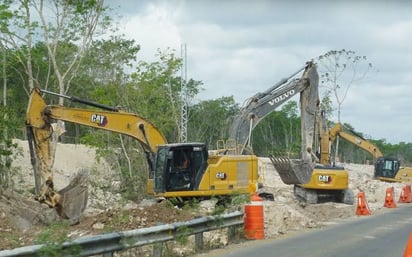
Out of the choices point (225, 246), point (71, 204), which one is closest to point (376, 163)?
point (71, 204)

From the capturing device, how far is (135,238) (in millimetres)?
12266

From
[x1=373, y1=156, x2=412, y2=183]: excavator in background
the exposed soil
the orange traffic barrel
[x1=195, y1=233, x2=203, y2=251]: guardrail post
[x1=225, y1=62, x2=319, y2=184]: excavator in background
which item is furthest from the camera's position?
[x1=373, y1=156, x2=412, y2=183]: excavator in background

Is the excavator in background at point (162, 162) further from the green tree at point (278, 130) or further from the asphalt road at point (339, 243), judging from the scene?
the green tree at point (278, 130)

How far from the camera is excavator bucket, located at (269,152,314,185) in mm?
30781

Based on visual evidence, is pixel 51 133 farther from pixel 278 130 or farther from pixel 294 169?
pixel 278 130

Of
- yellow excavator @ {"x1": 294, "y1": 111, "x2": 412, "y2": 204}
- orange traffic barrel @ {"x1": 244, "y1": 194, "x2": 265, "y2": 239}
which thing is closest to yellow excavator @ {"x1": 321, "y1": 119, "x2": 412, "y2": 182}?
yellow excavator @ {"x1": 294, "y1": 111, "x2": 412, "y2": 204}

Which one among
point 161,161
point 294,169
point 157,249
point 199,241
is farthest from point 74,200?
point 157,249

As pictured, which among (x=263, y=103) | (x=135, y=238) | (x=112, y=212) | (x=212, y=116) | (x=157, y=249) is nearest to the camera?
(x=135, y=238)

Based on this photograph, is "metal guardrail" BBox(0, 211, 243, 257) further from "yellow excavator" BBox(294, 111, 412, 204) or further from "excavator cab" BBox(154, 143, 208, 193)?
"yellow excavator" BBox(294, 111, 412, 204)

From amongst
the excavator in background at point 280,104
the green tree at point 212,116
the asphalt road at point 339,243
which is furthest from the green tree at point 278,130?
the asphalt road at point 339,243

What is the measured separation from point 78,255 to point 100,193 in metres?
26.7

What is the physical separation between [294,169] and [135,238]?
19.2 m

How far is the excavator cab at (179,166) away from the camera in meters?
25.0

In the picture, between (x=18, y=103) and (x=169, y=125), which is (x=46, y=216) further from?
(x=18, y=103)
